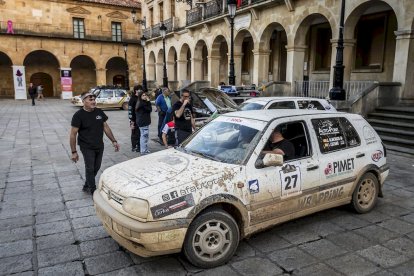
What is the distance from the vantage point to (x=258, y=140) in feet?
13.3

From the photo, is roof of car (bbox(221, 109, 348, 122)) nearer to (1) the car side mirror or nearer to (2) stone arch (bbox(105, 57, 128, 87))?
(1) the car side mirror

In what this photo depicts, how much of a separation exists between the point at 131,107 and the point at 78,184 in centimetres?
338

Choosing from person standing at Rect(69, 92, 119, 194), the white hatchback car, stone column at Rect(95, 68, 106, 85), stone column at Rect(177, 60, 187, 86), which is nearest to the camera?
the white hatchback car

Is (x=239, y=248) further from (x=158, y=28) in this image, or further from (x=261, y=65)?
(x=158, y=28)

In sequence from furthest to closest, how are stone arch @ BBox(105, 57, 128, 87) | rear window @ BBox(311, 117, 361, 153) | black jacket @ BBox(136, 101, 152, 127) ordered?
stone arch @ BBox(105, 57, 128, 87)
black jacket @ BBox(136, 101, 152, 127)
rear window @ BBox(311, 117, 361, 153)

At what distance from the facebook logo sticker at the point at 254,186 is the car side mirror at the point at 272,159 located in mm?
231

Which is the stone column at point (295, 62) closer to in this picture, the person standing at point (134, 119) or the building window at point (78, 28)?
the person standing at point (134, 119)

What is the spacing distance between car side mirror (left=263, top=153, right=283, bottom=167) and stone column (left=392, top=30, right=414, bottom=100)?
1043cm

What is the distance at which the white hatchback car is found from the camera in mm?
3398

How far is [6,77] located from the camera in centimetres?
3734

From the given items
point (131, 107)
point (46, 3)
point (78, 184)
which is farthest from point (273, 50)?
point (46, 3)

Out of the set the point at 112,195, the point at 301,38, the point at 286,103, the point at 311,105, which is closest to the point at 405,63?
the point at 311,105

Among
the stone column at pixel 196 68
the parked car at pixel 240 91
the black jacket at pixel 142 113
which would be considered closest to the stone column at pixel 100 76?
the stone column at pixel 196 68

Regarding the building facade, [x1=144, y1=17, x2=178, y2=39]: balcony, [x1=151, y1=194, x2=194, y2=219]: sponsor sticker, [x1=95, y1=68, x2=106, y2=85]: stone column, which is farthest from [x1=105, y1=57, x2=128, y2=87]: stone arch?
[x1=151, y1=194, x2=194, y2=219]: sponsor sticker
